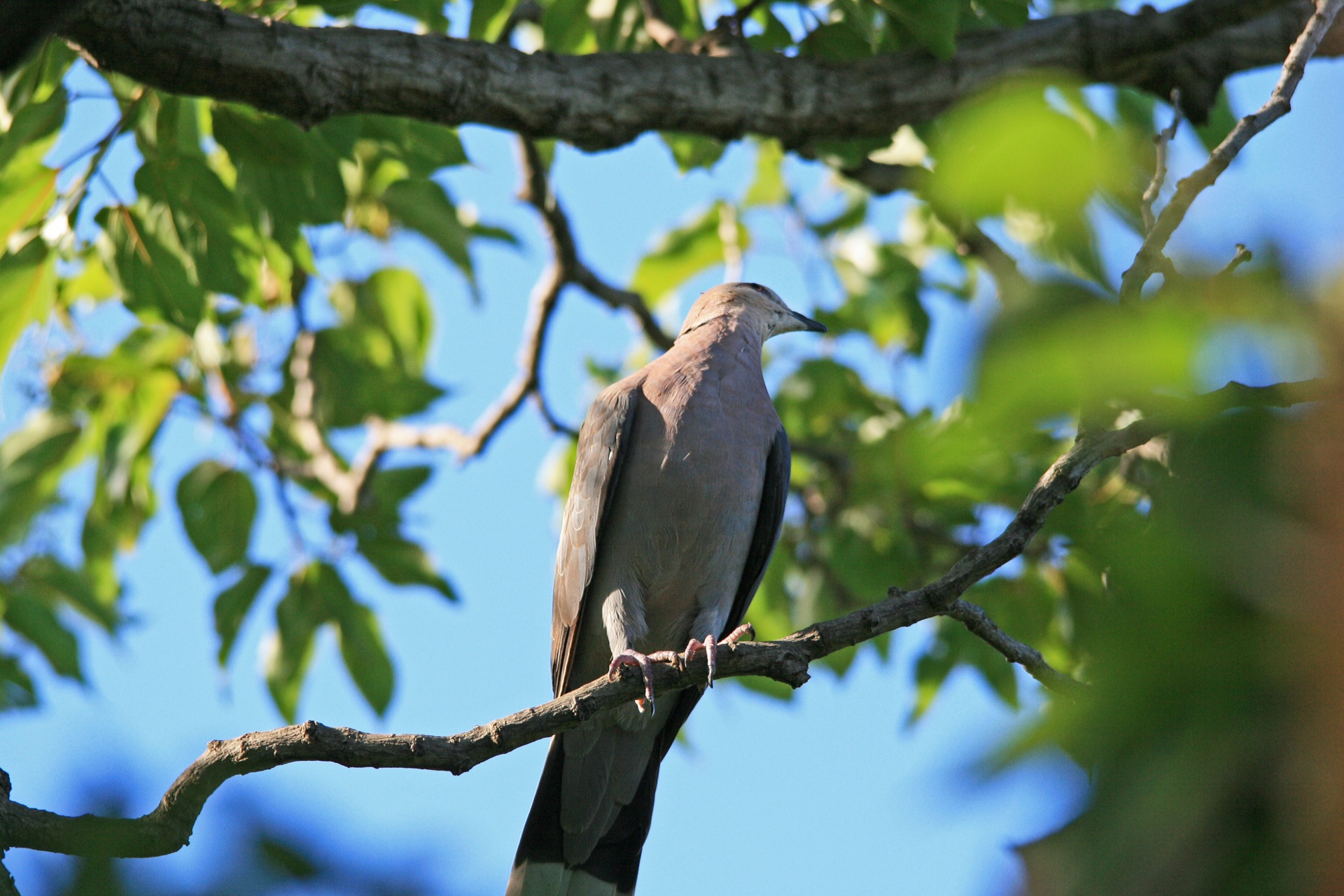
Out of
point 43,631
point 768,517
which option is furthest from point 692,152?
point 43,631

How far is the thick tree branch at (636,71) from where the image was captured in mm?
2668

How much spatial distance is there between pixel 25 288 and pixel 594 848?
2.44 metres

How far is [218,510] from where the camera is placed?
13.3ft

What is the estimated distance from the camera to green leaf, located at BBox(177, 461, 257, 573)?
3.98 metres

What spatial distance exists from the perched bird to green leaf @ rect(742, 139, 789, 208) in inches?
74.2

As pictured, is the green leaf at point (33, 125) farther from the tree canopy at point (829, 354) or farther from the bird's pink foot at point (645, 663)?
the bird's pink foot at point (645, 663)

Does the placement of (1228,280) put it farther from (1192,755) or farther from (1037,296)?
(1192,755)

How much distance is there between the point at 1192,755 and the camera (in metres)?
0.64

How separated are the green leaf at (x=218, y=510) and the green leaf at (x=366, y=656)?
1.55ft

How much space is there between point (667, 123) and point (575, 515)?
1.29 meters

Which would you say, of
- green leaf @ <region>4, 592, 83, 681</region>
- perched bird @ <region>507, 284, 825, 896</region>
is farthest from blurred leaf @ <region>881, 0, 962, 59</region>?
green leaf @ <region>4, 592, 83, 681</region>

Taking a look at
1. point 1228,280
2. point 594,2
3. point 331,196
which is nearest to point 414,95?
point 331,196

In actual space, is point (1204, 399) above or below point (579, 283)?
below

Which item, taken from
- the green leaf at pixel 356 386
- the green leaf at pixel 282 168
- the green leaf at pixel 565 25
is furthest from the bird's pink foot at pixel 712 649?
the green leaf at pixel 565 25
